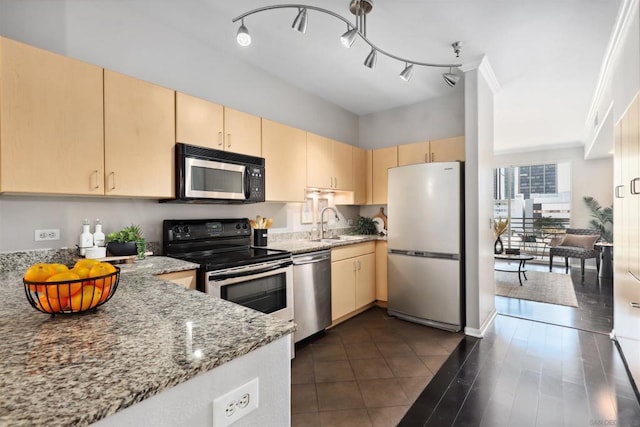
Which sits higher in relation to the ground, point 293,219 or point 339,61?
point 339,61

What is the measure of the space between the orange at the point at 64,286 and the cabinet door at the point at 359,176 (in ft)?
11.5

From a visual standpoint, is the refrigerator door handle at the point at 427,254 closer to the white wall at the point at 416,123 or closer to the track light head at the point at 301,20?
the white wall at the point at 416,123

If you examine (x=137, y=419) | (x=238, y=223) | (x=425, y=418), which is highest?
(x=238, y=223)

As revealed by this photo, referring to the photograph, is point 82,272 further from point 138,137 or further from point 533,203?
point 533,203

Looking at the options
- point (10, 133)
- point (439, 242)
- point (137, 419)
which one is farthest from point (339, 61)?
point (137, 419)

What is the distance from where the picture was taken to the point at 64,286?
947mm

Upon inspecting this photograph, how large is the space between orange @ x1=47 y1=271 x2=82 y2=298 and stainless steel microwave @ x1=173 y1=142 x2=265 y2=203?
141 cm

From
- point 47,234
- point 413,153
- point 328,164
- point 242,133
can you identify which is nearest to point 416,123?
point 413,153

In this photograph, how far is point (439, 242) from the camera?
3303 millimetres

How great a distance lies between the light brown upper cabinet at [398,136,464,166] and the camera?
3.71m

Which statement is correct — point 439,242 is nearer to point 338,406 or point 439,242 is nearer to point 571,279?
point 338,406

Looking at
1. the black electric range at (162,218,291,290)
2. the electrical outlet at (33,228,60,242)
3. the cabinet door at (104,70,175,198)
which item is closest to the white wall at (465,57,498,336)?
the black electric range at (162,218,291,290)

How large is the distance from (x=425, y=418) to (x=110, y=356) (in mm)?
1852

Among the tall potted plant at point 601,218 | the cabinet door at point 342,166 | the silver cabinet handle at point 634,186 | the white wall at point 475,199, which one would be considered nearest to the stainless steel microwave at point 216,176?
the cabinet door at point 342,166
